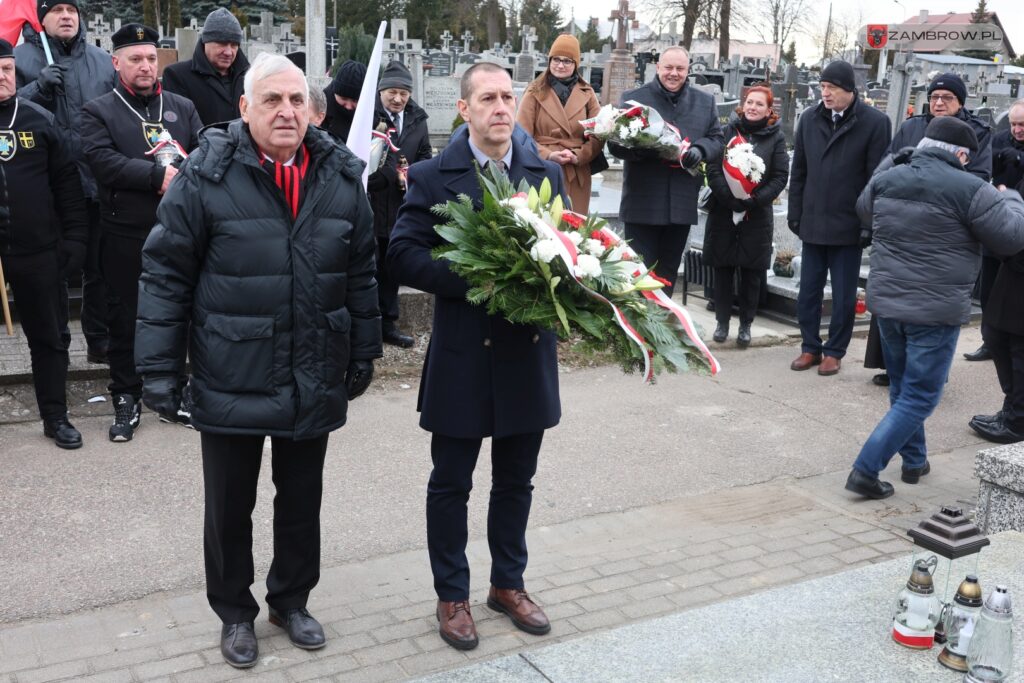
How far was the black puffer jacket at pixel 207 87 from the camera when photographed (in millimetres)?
6559

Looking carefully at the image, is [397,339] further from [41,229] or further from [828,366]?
[828,366]

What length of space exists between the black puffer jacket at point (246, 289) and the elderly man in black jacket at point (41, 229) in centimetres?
240

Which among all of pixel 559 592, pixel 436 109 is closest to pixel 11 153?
pixel 559 592

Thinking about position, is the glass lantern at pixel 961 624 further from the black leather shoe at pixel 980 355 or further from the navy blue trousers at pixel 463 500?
the black leather shoe at pixel 980 355

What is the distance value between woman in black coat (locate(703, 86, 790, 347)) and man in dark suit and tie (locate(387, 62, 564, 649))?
466cm

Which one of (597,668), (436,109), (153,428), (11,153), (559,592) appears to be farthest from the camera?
(436,109)

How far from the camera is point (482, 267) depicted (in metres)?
3.46

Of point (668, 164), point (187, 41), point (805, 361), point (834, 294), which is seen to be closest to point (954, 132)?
point (668, 164)

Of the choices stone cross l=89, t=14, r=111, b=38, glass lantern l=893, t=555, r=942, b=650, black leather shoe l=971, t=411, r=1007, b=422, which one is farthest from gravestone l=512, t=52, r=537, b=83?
glass lantern l=893, t=555, r=942, b=650

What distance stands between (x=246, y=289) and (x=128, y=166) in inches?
101

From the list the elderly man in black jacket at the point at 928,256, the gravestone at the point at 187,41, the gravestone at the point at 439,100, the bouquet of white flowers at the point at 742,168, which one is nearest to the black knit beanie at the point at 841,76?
the bouquet of white flowers at the point at 742,168

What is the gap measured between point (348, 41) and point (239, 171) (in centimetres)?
2602

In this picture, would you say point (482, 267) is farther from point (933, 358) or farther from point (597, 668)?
point (933, 358)

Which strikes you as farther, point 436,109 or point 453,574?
point 436,109
